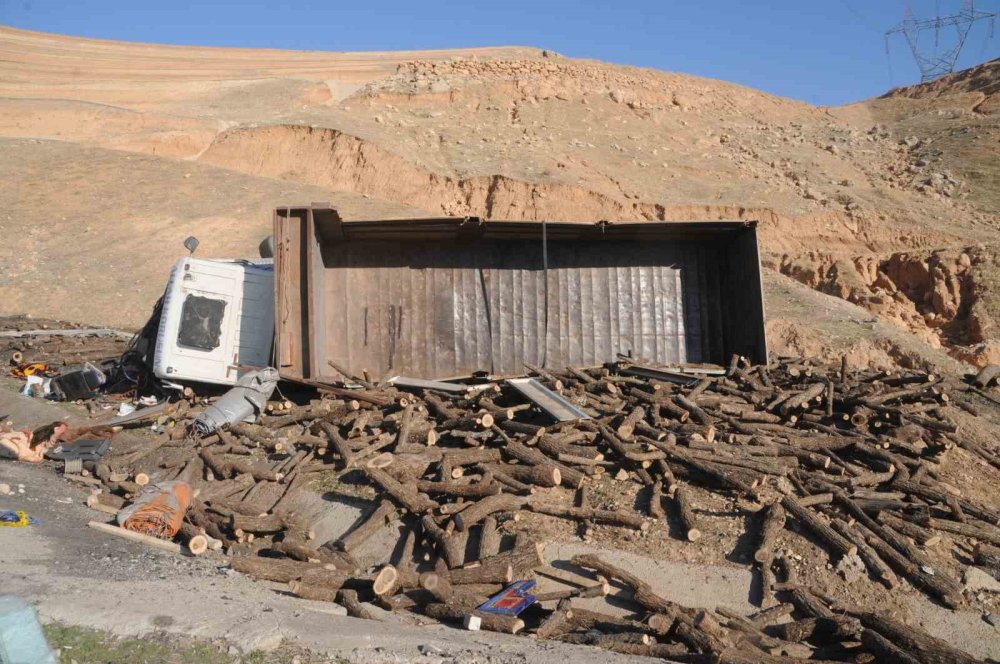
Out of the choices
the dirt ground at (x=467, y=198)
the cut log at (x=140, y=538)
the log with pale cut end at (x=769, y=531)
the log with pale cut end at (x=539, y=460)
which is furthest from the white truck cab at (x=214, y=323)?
the log with pale cut end at (x=769, y=531)

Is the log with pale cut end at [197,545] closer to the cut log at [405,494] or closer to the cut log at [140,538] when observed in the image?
the cut log at [140,538]

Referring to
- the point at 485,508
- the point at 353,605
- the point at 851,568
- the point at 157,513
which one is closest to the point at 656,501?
the point at 485,508

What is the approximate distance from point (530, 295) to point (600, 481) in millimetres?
5404

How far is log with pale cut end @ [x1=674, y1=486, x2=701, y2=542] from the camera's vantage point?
24.2ft

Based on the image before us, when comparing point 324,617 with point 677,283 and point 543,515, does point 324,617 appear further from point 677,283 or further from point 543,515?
point 677,283

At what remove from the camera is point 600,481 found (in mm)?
8273

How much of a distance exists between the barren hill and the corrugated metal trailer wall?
4918 millimetres

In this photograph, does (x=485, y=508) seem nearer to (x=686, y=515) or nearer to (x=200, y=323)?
(x=686, y=515)

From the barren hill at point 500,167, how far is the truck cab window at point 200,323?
1017cm

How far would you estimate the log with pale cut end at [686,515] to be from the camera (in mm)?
7368

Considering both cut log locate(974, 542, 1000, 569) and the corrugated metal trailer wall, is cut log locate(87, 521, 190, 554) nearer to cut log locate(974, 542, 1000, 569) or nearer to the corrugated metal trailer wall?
the corrugated metal trailer wall

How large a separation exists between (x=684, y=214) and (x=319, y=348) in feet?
66.1

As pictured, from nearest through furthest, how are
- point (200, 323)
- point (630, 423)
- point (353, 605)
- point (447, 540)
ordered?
point (353, 605)
point (447, 540)
point (630, 423)
point (200, 323)

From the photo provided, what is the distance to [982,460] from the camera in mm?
9961
